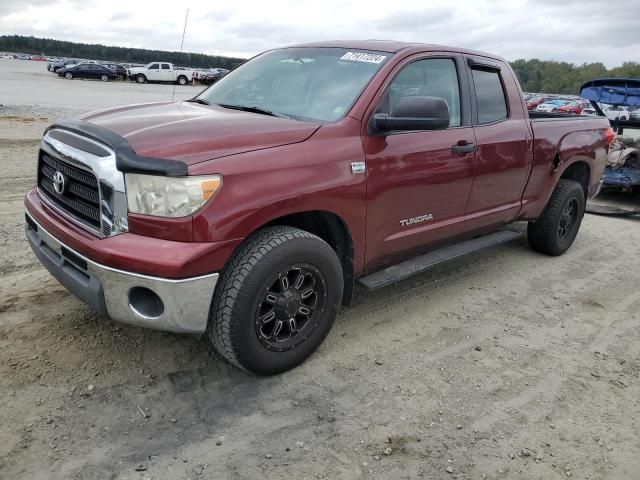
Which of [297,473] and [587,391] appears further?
[587,391]

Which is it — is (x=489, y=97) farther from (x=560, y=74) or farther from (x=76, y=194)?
(x=560, y=74)

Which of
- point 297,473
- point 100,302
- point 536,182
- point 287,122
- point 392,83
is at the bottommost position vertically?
point 297,473

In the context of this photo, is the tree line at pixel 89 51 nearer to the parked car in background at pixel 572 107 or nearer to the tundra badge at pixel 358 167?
the parked car in background at pixel 572 107

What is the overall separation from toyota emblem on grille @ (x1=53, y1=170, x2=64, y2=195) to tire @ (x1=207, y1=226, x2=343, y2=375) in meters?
1.04

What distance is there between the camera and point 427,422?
2.81 metres

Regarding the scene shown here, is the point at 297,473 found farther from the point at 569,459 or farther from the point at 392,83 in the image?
the point at 392,83

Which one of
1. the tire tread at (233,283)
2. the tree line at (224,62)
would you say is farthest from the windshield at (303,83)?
the tree line at (224,62)

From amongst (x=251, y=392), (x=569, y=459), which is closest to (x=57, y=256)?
(x=251, y=392)

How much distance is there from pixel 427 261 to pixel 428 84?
1.26m

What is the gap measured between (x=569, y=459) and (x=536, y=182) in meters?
2.82

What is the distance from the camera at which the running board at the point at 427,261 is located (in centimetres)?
358

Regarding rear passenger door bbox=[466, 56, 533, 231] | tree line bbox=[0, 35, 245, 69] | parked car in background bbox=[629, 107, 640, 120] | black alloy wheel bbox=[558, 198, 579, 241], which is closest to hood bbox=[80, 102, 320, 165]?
rear passenger door bbox=[466, 56, 533, 231]

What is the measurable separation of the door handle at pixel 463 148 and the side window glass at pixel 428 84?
0.16 meters

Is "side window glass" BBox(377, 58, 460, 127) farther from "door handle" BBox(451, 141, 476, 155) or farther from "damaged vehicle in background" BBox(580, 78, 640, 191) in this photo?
"damaged vehicle in background" BBox(580, 78, 640, 191)
